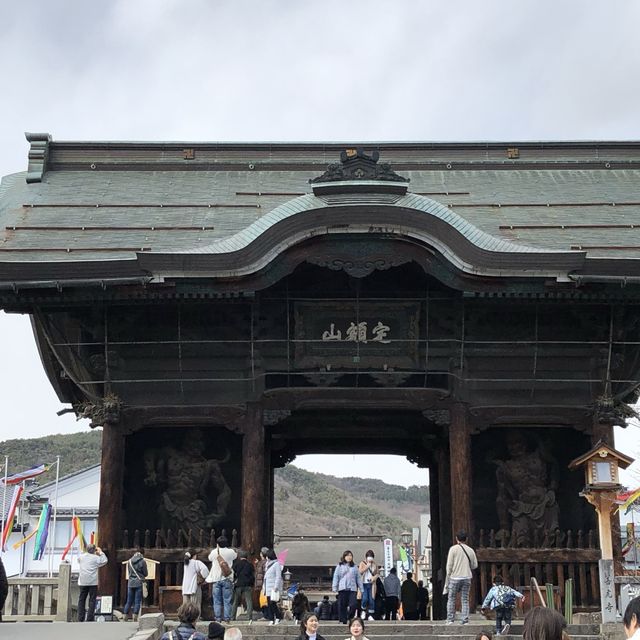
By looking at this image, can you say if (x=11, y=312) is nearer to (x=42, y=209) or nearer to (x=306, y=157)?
(x=42, y=209)

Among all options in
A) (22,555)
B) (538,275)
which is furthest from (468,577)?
(22,555)

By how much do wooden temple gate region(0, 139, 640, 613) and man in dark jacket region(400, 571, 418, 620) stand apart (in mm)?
1387

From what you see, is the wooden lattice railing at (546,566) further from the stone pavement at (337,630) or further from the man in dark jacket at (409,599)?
the stone pavement at (337,630)

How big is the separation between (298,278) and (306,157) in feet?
23.8

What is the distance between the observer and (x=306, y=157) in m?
24.1

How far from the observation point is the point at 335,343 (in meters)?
17.6

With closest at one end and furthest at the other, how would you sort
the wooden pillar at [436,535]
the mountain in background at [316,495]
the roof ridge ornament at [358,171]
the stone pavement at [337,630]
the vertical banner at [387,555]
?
the stone pavement at [337,630], the roof ridge ornament at [358,171], the wooden pillar at [436,535], the vertical banner at [387,555], the mountain in background at [316,495]

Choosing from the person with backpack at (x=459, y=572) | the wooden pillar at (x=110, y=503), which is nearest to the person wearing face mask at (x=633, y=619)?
the person with backpack at (x=459, y=572)

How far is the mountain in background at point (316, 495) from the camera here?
10488 cm

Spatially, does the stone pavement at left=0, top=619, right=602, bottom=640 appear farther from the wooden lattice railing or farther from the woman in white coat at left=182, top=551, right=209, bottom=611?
the wooden lattice railing

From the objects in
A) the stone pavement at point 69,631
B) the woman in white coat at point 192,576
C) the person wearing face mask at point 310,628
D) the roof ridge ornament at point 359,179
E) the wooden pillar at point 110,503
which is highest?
the roof ridge ornament at point 359,179

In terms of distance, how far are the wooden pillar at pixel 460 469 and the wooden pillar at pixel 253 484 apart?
3417mm

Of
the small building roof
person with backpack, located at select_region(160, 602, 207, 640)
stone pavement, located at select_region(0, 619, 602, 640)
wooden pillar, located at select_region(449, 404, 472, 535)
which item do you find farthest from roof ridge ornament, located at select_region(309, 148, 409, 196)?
person with backpack, located at select_region(160, 602, 207, 640)

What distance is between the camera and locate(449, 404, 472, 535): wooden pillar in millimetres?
16703
